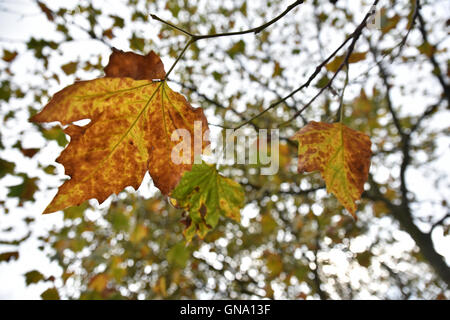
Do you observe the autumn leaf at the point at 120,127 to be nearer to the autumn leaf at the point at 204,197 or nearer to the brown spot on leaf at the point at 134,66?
the brown spot on leaf at the point at 134,66

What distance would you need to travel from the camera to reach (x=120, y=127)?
34.6 inches

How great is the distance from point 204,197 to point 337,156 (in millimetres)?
644

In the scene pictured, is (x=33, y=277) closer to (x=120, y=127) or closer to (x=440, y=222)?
(x=120, y=127)

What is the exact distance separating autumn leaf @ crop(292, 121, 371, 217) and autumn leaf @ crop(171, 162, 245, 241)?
0.39 metres

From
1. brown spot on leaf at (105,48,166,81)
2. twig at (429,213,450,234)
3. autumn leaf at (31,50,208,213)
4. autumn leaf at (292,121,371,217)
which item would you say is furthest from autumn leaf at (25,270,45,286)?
twig at (429,213,450,234)

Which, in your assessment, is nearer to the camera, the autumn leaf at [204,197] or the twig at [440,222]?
the autumn leaf at [204,197]

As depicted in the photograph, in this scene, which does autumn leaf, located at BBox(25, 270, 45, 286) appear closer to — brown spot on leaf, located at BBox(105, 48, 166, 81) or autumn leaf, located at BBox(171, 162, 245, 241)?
autumn leaf, located at BBox(171, 162, 245, 241)

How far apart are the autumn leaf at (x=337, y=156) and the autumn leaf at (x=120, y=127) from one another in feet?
1.51

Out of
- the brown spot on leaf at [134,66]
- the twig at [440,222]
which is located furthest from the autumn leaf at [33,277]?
the twig at [440,222]

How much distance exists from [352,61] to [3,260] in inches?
194

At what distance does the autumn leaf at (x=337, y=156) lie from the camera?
100 cm

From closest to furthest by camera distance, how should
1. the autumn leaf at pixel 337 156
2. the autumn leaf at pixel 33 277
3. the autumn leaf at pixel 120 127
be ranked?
the autumn leaf at pixel 120 127 → the autumn leaf at pixel 337 156 → the autumn leaf at pixel 33 277

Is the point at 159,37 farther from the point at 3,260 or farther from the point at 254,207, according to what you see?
the point at 3,260
